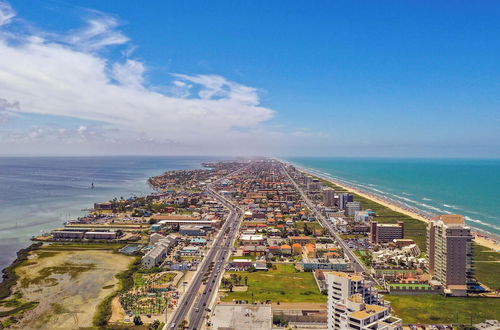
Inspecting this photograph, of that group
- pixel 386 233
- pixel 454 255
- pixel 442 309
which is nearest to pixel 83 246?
pixel 386 233

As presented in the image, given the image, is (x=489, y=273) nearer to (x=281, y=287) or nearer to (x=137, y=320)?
(x=281, y=287)

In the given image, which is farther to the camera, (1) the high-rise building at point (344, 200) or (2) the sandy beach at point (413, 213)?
(1) the high-rise building at point (344, 200)

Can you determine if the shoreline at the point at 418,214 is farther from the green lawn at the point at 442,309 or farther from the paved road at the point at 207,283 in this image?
the paved road at the point at 207,283

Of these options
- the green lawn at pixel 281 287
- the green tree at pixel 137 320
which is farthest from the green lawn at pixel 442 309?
the green tree at pixel 137 320

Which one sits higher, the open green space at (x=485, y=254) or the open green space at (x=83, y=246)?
the open green space at (x=485, y=254)

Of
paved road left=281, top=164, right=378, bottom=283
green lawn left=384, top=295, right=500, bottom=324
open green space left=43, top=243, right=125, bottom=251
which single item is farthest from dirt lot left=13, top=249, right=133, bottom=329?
paved road left=281, top=164, right=378, bottom=283

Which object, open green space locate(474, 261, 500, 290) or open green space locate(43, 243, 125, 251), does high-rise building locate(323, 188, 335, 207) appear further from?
open green space locate(43, 243, 125, 251)

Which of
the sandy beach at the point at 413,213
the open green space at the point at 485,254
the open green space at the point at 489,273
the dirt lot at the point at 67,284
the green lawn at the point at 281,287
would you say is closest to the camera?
the dirt lot at the point at 67,284
